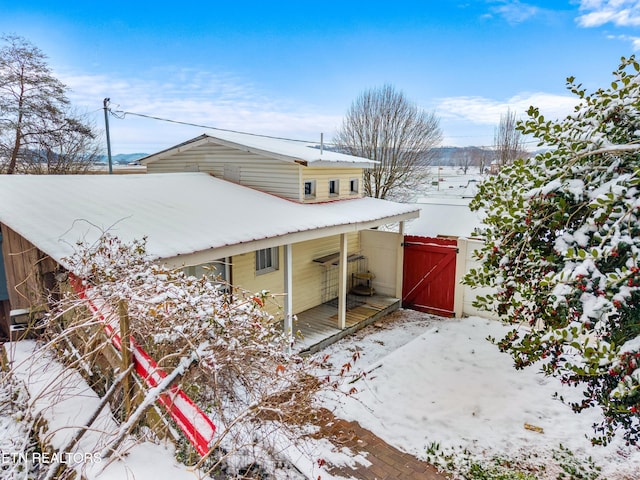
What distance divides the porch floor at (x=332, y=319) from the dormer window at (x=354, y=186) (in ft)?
10.3

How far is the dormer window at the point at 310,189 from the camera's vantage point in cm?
963

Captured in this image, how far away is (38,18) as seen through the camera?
10109 mm

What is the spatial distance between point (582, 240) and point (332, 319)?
22.3 ft

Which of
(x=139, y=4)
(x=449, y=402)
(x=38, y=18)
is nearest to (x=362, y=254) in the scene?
(x=449, y=402)

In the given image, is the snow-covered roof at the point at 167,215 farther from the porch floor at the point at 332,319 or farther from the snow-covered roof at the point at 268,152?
the porch floor at the point at 332,319

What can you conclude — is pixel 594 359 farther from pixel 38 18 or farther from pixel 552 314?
pixel 38 18

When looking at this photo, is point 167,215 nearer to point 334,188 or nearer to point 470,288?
point 334,188

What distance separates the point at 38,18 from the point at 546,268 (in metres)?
13.1

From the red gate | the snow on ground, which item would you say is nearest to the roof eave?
the red gate

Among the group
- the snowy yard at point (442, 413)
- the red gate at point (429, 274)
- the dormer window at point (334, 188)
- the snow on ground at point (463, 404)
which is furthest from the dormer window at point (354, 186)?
the snowy yard at point (442, 413)

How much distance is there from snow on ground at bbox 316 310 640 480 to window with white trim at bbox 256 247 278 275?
2356 millimetres

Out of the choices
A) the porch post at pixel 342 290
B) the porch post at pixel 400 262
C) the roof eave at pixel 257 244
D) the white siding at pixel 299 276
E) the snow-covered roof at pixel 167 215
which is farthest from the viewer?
the porch post at pixel 400 262

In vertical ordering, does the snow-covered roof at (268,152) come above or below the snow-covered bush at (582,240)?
above

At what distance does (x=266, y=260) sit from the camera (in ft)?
29.6
